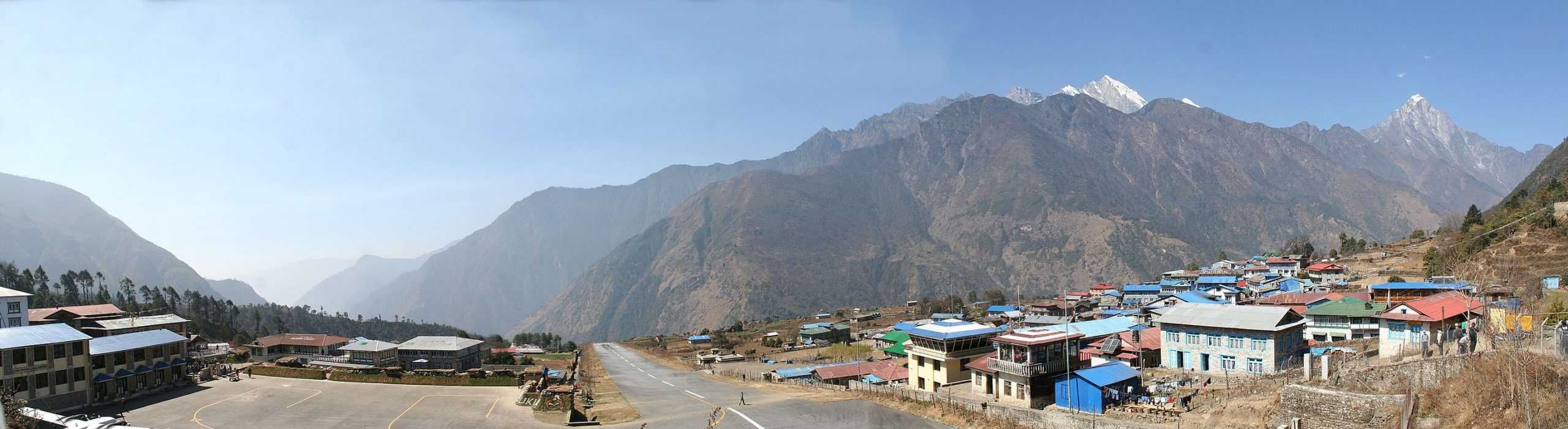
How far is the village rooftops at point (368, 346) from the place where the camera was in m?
67.6

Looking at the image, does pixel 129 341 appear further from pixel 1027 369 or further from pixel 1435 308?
pixel 1435 308

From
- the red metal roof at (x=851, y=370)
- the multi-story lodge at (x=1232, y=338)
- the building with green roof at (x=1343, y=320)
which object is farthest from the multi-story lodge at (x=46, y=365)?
the building with green roof at (x=1343, y=320)

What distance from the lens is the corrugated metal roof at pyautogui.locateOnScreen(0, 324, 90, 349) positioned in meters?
38.2

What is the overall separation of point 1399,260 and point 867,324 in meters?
70.0

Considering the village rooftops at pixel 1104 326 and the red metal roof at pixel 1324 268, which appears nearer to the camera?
the village rooftops at pixel 1104 326

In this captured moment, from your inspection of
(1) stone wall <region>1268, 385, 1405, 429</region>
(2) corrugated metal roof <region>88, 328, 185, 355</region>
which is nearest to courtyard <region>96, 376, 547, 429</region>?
A: (2) corrugated metal roof <region>88, 328, 185, 355</region>

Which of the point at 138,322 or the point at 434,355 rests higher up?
the point at 138,322

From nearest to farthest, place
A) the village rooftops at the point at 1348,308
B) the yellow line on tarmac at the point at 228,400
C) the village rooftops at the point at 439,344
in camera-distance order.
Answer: the yellow line on tarmac at the point at 228,400
the village rooftops at the point at 1348,308
the village rooftops at the point at 439,344

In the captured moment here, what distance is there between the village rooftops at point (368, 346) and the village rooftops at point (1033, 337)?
59.0 metres

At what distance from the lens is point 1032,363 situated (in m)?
34.1

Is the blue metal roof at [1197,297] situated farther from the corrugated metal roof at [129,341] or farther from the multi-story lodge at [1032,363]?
the corrugated metal roof at [129,341]

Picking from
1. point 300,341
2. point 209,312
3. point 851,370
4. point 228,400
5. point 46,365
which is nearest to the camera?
point 46,365

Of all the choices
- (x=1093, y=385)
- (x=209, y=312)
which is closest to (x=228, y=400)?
(x=1093, y=385)

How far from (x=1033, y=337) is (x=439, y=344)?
59.5m
